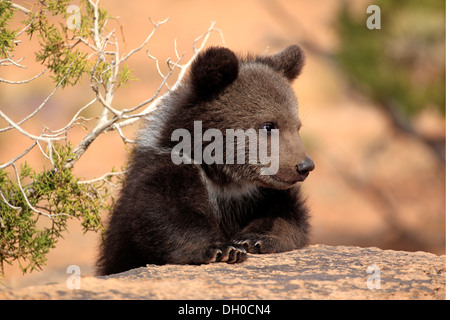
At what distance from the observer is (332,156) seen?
16.4 m

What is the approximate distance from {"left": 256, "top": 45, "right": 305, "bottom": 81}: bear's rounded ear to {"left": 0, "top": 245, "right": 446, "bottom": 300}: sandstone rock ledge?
1648 mm

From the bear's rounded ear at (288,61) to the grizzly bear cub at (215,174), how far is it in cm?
20

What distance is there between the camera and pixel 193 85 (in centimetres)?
520

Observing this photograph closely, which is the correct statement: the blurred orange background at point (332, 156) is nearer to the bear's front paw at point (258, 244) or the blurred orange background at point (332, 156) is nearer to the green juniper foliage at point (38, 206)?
the green juniper foliage at point (38, 206)

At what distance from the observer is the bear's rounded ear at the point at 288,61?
5.67m

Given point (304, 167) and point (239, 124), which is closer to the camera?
point (304, 167)

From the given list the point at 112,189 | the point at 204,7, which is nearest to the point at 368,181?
the point at 112,189

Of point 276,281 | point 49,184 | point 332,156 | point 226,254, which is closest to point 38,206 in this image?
point 49,184

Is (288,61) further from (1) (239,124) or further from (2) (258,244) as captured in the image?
(2) (258,244)

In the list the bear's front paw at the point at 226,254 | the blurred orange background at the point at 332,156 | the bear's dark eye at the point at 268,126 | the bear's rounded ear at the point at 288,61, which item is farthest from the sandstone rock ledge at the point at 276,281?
the blurred orange background at the point at 332,156

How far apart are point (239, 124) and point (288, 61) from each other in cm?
93

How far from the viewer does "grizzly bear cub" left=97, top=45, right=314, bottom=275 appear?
4.79m

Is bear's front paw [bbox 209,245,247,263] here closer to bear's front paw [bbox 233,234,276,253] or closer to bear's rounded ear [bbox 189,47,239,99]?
bear's front paw [bbox 233,234,276,253]

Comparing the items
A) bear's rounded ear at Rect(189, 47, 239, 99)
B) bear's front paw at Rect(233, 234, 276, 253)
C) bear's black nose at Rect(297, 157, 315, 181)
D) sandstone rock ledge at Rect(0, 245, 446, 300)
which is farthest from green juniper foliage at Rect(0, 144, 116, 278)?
bear's black nose at Rect(297, 157, 315, 181)
